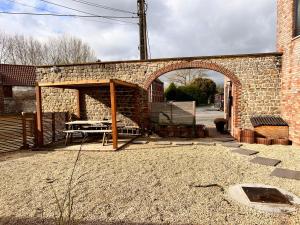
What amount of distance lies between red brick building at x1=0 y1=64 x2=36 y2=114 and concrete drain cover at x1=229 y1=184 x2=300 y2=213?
21.7 metres

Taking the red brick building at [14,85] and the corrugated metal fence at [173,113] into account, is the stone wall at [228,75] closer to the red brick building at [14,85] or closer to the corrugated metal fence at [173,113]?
the corrugated metal fence at [173,113]

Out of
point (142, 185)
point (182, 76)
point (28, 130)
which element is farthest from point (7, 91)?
point (182, 76)

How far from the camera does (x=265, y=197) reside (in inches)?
150

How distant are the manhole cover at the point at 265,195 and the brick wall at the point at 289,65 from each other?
15.2 feet

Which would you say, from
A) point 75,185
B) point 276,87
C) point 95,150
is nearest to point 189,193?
point 75,185

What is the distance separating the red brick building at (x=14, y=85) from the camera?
2075cm

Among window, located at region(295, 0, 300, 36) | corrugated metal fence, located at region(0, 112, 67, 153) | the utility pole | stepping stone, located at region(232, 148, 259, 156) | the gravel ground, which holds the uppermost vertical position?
the utility pole

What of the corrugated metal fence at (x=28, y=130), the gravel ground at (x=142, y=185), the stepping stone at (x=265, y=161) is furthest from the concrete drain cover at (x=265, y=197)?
the corrugated metal fence at (x=28, y=130)

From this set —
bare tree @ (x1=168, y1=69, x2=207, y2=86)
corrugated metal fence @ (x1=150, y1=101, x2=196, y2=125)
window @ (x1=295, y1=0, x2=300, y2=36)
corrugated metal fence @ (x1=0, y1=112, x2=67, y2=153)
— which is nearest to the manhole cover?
corrugated metal fence @ (x1=150, y1=101, x2=196, y2=125)

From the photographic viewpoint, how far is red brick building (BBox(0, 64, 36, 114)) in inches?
817

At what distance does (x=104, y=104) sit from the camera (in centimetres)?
1090

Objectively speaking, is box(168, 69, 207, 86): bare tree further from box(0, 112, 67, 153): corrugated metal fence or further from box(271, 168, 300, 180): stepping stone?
box(271, 168, 300, 180): stepping stone

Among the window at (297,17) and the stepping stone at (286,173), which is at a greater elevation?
the window at (297,17)

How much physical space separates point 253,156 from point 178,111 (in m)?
4.24
